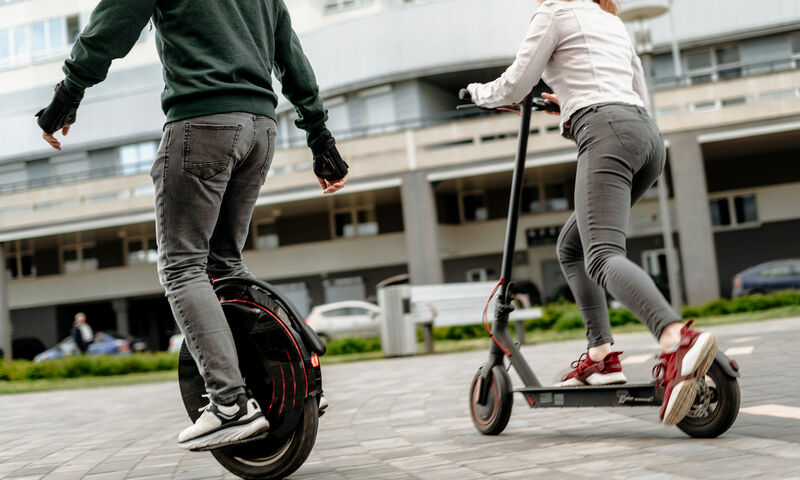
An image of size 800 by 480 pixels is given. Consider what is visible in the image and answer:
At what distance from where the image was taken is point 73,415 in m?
7.69

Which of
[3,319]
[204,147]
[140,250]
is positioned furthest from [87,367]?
[140,250]

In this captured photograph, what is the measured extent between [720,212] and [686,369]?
31613 millimetres

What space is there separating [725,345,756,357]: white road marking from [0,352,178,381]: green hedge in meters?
12.6

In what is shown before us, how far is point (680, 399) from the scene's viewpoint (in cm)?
283

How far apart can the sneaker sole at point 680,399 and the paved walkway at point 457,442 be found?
0.15 metres

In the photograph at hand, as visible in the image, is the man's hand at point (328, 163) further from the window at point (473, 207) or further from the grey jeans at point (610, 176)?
the window at point (473, 207)

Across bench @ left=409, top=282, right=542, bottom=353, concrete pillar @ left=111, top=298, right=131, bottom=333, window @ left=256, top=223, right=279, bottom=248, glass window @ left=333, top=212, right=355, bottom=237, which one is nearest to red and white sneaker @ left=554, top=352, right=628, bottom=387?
bench @ left=409, top=282, right=542, bottom=353

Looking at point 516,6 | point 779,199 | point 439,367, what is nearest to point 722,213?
point 779,199

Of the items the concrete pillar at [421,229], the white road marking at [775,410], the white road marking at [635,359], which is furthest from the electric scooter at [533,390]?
the concrete pillar at [421,229]

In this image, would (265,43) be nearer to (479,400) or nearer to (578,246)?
(578,246)

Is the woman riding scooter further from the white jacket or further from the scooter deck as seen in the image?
the scooter deck

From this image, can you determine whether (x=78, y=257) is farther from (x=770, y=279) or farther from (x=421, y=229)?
(x=770, y=279)

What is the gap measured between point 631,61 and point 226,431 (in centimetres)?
231

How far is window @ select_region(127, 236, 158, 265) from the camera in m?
38.1
